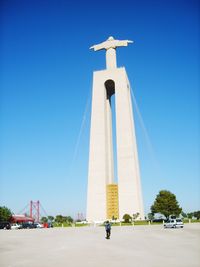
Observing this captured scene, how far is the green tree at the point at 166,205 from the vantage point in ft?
165

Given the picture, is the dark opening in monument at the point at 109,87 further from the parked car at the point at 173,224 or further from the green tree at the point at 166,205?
the parked car at the point at 173,224

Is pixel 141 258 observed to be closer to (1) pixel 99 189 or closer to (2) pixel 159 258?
(2) pixel 159 258

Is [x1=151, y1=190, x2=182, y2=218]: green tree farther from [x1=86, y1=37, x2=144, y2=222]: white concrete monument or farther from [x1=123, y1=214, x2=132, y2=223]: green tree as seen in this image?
[x1=123, y1=214, x2=132, y2=223]: green tree

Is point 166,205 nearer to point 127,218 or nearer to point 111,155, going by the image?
point 127,218

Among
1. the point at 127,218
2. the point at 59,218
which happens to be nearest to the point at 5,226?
the point at 127,218

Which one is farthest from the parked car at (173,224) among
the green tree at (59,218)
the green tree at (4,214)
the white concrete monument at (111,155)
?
the green tree at (4,214)

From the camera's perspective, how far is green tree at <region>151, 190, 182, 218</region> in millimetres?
50250

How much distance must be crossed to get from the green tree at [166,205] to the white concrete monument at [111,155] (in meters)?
3.48

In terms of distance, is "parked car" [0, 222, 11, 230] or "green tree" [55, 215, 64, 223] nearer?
"parked car" [0, 222, 11, 230]

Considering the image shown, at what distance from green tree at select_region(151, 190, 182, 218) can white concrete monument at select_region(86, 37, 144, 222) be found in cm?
348

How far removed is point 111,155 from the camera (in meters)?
61.6

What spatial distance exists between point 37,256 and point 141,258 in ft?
14.4

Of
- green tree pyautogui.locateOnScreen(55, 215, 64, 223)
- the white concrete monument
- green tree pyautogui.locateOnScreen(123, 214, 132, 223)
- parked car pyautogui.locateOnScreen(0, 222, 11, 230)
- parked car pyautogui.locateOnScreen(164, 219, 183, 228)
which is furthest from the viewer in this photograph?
green tree pyautogui.locateOnScreen(55, 215, 64, 223)

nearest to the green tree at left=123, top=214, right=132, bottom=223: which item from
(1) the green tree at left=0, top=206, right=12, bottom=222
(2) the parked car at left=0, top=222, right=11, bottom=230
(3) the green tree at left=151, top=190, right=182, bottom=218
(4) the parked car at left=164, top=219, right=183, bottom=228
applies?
(3) the green tree at left=151, top=190, right=182, bottom=218
